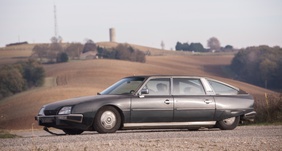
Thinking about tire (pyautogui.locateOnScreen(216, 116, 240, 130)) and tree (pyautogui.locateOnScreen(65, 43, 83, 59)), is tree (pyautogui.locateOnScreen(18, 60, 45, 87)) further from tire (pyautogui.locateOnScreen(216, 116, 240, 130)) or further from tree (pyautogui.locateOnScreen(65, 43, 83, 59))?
tire (pyautogui.locateOnScreen(216, 116, 240, 130))

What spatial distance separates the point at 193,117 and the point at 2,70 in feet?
291

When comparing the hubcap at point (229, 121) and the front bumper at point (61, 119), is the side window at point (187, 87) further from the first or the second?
the front bumper at point (61, 119)

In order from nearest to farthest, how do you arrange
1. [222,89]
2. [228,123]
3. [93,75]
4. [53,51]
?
[228,123] → [222,89] → [93,75] → [53,51]

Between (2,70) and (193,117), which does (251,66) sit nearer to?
(2,70)

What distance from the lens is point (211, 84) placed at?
51.0ft

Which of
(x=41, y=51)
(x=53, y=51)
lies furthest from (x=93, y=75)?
(x=53, y=51)

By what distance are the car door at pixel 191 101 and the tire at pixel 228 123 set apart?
11.7 inches

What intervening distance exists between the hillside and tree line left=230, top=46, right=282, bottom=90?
349cm

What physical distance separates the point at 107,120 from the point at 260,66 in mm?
101083

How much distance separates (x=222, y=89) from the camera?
1566 centimetres

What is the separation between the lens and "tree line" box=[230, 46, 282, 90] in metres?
107

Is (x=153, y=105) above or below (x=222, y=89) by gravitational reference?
below

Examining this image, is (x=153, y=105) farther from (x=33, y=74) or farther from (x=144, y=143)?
(x=33, y=74)

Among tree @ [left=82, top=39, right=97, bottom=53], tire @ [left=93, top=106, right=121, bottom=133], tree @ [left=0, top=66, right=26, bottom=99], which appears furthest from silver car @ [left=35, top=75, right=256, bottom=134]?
tree @ [left=82, top=39, right=97, bottom=53]
